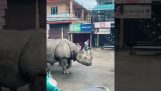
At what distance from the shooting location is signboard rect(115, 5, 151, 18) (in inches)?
66.9

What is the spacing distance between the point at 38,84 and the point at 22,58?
198 mm

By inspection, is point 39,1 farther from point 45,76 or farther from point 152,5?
point 152,5

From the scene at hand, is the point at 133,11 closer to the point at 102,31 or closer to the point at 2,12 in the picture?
the point at 102,31

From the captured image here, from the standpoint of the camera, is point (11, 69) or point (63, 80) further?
point (63, 80)

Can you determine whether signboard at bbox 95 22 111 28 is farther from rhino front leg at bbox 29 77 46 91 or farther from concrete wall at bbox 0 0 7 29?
concrete wall at bbox 0 0 7 29

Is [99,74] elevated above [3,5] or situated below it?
below

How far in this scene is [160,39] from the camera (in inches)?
71.2

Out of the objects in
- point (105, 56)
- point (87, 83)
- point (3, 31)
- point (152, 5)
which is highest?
point (152, 5)

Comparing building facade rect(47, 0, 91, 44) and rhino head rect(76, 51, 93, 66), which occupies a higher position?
building facade rect(47, 0, 91, 44)

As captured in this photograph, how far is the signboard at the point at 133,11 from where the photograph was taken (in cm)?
170

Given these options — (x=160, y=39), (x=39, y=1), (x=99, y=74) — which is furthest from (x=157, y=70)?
(x=39, y=1)

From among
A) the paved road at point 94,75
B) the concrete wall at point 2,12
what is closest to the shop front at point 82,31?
the paved road at point 94,75

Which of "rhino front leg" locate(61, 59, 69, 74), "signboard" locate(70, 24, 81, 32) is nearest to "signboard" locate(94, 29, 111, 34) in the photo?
"signboard" locate(70, 24, 81, 32)

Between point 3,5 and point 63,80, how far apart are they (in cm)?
58
